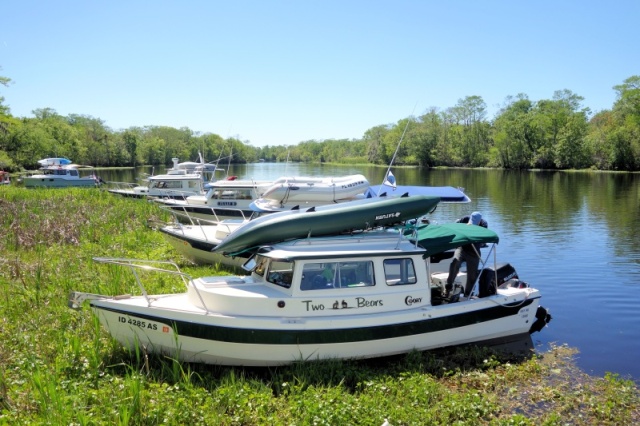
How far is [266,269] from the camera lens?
32.1 feet

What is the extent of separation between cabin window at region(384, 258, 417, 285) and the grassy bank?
159 cm

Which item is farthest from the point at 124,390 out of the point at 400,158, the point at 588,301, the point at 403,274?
the point at 400,158

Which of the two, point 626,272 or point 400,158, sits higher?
point 400,158

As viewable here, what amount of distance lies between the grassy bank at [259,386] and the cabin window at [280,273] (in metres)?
1.61

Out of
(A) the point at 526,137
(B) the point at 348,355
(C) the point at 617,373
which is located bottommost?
(C) the point at 617,373

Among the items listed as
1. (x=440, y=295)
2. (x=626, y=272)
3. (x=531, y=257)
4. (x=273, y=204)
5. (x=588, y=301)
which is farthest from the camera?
(x=273, y=204)

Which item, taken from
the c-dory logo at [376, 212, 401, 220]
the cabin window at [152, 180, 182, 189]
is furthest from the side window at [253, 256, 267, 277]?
the cabin window at [152, 180, 182, 189]

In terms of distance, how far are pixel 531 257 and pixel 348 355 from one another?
13.7 metres

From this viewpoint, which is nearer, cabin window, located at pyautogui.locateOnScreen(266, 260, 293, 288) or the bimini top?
cabin window, located at pyautogui.locateOnScreen(266, 260, 293, 288)

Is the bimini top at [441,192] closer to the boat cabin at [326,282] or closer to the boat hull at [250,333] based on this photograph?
the boat cabin at [326,282]

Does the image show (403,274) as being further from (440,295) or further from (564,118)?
(564,118)

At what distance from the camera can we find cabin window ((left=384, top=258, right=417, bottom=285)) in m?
9.77

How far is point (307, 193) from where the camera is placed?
73.0 ft

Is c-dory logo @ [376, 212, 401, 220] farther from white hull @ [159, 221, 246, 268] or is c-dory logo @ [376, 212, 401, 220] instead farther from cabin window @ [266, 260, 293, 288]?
white hull @ [159, 221, 246, 268]
